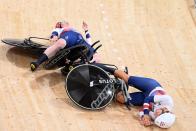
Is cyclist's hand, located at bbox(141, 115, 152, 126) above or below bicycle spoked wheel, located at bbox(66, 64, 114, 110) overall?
below

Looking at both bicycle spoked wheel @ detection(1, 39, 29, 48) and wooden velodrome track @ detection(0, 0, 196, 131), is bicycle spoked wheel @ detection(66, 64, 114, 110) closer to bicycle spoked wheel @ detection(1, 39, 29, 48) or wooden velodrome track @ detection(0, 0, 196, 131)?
wooden velodrome track @ detection(0, 0, 196, 131)

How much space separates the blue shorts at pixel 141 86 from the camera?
7129 mm

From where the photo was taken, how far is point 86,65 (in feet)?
23.1

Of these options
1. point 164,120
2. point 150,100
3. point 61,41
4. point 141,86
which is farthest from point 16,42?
point 164,120

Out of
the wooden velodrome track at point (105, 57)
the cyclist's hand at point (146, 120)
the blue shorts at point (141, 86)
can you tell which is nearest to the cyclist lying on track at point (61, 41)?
the wooden velodrome track at point (105, 57)

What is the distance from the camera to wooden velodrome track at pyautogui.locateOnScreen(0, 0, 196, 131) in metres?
6.71

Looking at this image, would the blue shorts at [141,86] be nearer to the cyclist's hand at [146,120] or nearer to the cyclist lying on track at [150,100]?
the cyclist lying on track at [150,100]

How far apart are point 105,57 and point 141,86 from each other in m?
1.55

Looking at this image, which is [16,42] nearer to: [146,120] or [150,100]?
[150,100]

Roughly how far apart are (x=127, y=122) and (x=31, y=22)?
314 cm

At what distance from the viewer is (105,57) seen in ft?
28.1

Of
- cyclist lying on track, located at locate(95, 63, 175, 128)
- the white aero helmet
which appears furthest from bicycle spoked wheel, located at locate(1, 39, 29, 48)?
the white aero helmet

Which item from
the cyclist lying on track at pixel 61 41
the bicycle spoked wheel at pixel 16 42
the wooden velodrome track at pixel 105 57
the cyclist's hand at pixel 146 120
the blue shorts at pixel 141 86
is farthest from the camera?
the bicycle spoked wheel at pixel 16 42

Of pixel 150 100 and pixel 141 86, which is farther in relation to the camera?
pixel 141 86
